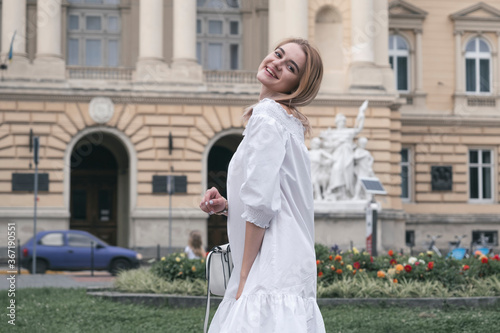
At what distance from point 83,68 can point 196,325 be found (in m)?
23.2

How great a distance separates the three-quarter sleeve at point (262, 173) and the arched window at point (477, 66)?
3650 cm

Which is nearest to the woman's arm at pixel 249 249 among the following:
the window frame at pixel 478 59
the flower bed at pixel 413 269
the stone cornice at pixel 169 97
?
the flower bed at pixel 413 269

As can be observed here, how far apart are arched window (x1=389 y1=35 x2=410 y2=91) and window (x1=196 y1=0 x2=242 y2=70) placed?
7.22m

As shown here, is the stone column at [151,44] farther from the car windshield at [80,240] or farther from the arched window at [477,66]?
the arched window at [477,66]

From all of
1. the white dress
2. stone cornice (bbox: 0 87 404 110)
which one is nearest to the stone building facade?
stone cornice (bbox: 0 87 404 110)

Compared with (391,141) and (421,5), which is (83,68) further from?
(421,5)

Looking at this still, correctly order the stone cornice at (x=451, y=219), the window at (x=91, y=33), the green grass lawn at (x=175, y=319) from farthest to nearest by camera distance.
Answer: the stone cornice at (x=451, y=219), the window at (x=91, y=33), the green grass lawn at (x=175, y=319)

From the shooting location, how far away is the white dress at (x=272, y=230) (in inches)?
177

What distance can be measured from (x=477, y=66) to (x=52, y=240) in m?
21.0

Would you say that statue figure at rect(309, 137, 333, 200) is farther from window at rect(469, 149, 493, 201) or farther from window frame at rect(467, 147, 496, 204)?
window at rect(469, 149, 493, 201)

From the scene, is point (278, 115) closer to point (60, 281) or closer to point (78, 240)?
point (60, 281)

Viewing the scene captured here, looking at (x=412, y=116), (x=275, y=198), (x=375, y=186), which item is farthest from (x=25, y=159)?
(x=275, y=198)

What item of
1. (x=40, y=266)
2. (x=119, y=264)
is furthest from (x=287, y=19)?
(x=40, y=266)

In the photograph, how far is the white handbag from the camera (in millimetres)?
4922
